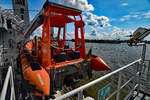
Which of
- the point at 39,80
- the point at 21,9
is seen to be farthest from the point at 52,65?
the point at 21,9

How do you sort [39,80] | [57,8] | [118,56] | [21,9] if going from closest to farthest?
[39,80], [57,8], [118,56], [21,9]

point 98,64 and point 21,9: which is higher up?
point 21,9

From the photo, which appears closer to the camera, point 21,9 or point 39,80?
point 39,80

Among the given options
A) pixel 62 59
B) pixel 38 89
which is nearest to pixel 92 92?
pixel 62 59

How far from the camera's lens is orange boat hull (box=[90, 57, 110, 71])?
14.6 feet

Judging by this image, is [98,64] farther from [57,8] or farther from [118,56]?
[118,56]

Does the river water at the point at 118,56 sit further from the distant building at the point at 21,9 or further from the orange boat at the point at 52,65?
the distant building at the point at 21,9

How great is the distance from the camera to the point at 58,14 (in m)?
3.58

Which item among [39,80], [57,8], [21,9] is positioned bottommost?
[39,80]

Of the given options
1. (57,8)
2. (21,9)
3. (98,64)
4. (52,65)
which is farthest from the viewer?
(21,9)

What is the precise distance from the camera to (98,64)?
14.8 feet

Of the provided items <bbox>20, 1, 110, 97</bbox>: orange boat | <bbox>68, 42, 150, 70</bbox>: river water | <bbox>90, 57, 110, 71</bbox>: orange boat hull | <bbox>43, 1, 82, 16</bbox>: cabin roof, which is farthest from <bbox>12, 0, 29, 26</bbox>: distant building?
<bbox>90, 57, 110, 71</bbox>: orange boat hull

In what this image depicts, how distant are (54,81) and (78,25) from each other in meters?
2.89

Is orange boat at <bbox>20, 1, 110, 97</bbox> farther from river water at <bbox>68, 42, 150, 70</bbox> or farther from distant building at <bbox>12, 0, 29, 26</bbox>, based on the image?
distant building at <bbox>12, 0, 29, 26</bbox>
